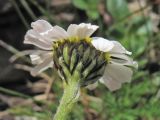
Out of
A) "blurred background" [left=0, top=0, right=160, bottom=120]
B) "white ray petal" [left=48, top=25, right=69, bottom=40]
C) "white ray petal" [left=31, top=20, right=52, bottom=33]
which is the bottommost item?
"blurred background" [left=0, top=0, right=160, bottom=120]

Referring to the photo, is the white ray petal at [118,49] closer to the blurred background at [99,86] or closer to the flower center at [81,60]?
the flower center at [81,60]

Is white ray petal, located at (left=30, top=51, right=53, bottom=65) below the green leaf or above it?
above

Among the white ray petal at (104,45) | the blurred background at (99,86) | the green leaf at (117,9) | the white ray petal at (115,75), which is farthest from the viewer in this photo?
the green leaf at (117,9)

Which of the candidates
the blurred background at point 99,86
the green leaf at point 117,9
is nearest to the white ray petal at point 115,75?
the blurred background at point 99,86

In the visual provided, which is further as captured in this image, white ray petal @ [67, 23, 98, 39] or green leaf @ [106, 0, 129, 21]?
green leaf @ [106, 0, 129, 21]

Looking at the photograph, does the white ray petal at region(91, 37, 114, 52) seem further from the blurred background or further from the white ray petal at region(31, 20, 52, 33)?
the blurred background

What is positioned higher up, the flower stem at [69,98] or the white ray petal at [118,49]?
the white ray petal at [118,49]

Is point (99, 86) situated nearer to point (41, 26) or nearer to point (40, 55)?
point (40, 55)

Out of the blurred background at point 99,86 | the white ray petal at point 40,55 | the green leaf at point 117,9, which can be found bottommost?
the blurred background at point 99,86

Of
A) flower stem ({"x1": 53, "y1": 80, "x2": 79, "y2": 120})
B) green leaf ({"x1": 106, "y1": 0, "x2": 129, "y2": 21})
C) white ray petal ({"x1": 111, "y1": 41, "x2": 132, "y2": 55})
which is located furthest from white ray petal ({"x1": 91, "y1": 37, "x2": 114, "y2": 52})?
green leaf ({"x1": 106, "y1": 0, "x2": 129, "y2": 21})
